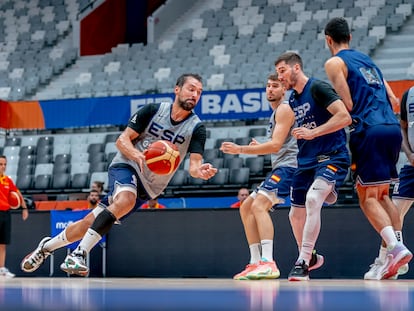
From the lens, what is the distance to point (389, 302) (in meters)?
3.15

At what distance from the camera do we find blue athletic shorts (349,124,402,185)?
651cm

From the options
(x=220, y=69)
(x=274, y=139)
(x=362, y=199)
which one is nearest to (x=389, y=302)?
(x=362, y=199)

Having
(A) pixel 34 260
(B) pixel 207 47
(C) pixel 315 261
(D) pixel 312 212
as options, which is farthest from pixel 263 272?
(B) pixel 207 47

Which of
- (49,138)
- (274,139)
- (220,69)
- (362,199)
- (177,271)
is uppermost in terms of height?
(220,69)

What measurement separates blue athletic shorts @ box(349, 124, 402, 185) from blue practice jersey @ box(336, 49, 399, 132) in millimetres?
70

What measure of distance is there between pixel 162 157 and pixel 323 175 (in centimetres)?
126

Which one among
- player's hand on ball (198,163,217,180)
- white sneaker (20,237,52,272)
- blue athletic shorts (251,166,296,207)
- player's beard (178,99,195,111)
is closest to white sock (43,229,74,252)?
white sneaker (20,237,52,272)

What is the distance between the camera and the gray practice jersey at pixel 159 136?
7180 mm

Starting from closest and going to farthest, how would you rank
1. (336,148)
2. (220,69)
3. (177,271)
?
1. (336,148)
2. (177,271)
3. (220,69)

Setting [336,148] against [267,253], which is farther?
[267,253]

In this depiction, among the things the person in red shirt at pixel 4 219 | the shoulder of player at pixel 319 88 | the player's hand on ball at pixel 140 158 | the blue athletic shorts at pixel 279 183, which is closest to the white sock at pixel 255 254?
the blue athletic shorts at pixel 279 183

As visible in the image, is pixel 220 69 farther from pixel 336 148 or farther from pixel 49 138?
pixel 336 148

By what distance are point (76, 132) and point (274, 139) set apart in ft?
36.2

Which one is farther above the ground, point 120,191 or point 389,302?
point 120,191
